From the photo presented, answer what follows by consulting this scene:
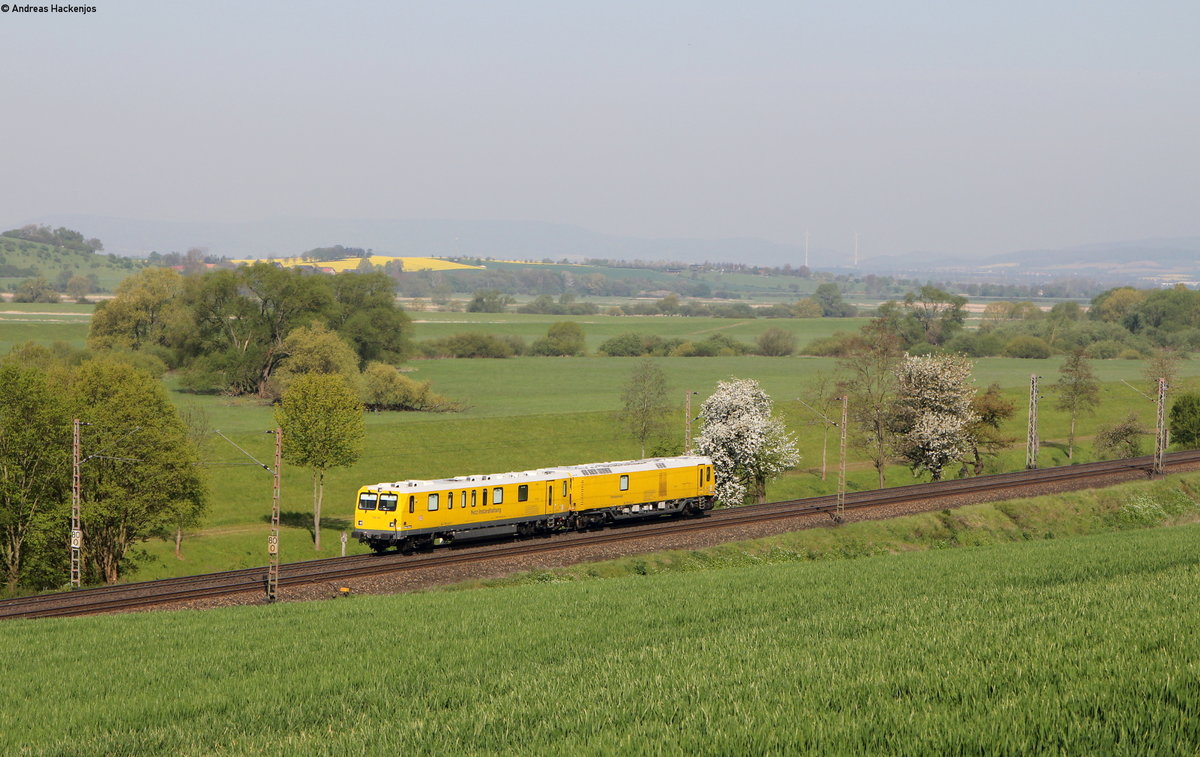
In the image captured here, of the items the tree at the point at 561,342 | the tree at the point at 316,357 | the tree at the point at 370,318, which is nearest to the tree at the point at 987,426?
the tree at the point at 316,357

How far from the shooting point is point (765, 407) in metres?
75.1

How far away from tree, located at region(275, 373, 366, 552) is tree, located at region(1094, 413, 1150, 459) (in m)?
60.7

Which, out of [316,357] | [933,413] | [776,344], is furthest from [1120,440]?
[776,344]

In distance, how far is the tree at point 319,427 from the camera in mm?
61188

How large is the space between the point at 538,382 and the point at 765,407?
53.8 metres

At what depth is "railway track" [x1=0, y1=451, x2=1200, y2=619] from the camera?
3469 cm

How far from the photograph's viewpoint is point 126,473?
2061 inches

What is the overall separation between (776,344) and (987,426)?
3358 inches

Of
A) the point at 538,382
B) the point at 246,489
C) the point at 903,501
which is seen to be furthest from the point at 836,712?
the point at 538,382

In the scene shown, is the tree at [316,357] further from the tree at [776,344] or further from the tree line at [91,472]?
the tree at [776,344]

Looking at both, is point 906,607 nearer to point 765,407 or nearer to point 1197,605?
point 1197,605

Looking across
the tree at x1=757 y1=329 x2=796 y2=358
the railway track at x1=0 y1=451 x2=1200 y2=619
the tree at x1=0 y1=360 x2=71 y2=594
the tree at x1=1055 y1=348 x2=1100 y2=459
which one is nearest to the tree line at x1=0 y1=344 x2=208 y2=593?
the tree at x1=0 y1=360 x2=71 y2=594

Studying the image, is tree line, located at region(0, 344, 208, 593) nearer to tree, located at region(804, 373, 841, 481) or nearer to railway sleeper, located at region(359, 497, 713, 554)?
railway sleeper, located at region(359, 497, 713, 554)

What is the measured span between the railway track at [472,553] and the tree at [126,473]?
14.6 meters
